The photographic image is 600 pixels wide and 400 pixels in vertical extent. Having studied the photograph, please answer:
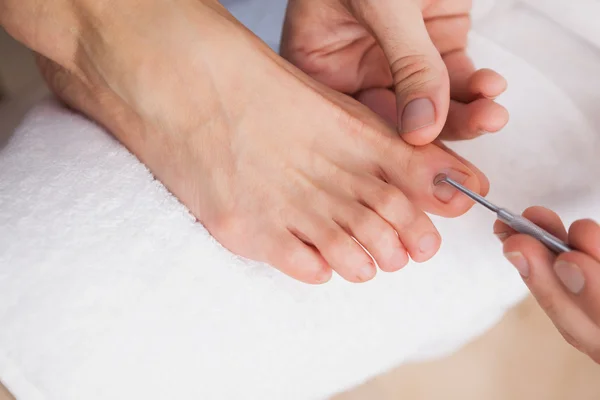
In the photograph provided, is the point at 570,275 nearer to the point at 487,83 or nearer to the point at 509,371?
the point at 487,83

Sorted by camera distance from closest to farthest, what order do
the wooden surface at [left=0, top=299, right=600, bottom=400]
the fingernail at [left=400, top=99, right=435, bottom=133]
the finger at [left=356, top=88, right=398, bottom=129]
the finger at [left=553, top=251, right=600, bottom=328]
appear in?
the finger at [left=553, top=251, right=600, bottom=328] < the fingernail at [left=400, top=99, right=435, bottom=133] < the finger at [left=356, top=88, right=398, bottom=129] < the wooden surface at [left=0, top=299, right=600, bottom=400]

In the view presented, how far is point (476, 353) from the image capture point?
0.90m

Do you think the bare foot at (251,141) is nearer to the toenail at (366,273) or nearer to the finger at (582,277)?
the toenail at (366,273)

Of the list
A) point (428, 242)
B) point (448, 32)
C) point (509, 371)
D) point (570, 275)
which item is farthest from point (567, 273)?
point (509, 371)

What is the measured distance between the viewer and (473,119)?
0.62 m

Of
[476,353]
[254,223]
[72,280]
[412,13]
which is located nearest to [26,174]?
[72,280]

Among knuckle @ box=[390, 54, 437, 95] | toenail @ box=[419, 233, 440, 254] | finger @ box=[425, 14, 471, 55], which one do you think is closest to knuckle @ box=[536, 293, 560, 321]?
toenail @ box=[419, 233, 440, 254]

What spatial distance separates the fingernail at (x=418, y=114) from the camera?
23.2 inches

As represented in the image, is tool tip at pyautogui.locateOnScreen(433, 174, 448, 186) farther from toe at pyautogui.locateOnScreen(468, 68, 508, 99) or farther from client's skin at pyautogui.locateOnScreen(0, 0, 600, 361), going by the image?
toe at pyautogui.locateOnScreen(468, 68, 508, 99)

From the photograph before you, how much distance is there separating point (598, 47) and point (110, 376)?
0.77 m

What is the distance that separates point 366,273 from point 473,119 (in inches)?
8.1

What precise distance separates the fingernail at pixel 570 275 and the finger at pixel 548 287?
1 centimetres

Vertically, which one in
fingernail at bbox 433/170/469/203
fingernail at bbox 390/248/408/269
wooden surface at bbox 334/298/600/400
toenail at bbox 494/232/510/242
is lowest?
wooden surface at bbox 334/298/600/400

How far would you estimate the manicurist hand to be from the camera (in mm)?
457
